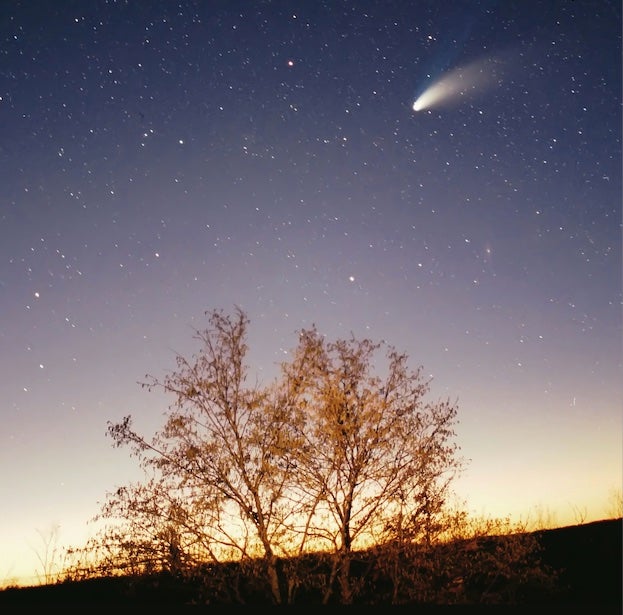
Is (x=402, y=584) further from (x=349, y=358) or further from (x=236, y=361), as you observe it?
(x=236, y=361)

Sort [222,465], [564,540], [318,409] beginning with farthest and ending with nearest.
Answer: [564,540] → [318,409] → [222,465]

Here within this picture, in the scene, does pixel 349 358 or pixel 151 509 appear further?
pixel 349 358

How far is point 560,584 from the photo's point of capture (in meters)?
16.9

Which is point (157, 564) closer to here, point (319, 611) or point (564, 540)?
point (319, 611)

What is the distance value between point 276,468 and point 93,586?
883cm

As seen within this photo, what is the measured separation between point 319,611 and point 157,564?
9926 millimetres

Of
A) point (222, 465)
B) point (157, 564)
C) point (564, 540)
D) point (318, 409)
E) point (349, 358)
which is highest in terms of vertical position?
point (349, 358)

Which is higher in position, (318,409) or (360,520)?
(318,409)

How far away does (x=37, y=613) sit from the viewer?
348 centimetres

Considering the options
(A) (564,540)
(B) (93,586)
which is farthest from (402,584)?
(A) (564,540)

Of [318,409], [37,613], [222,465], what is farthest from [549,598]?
[37,613]

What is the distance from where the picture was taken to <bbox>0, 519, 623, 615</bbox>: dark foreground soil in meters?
12.5

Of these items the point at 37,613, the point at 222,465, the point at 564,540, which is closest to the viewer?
the point at 37,613

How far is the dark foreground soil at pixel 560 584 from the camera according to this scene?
1251 cm
